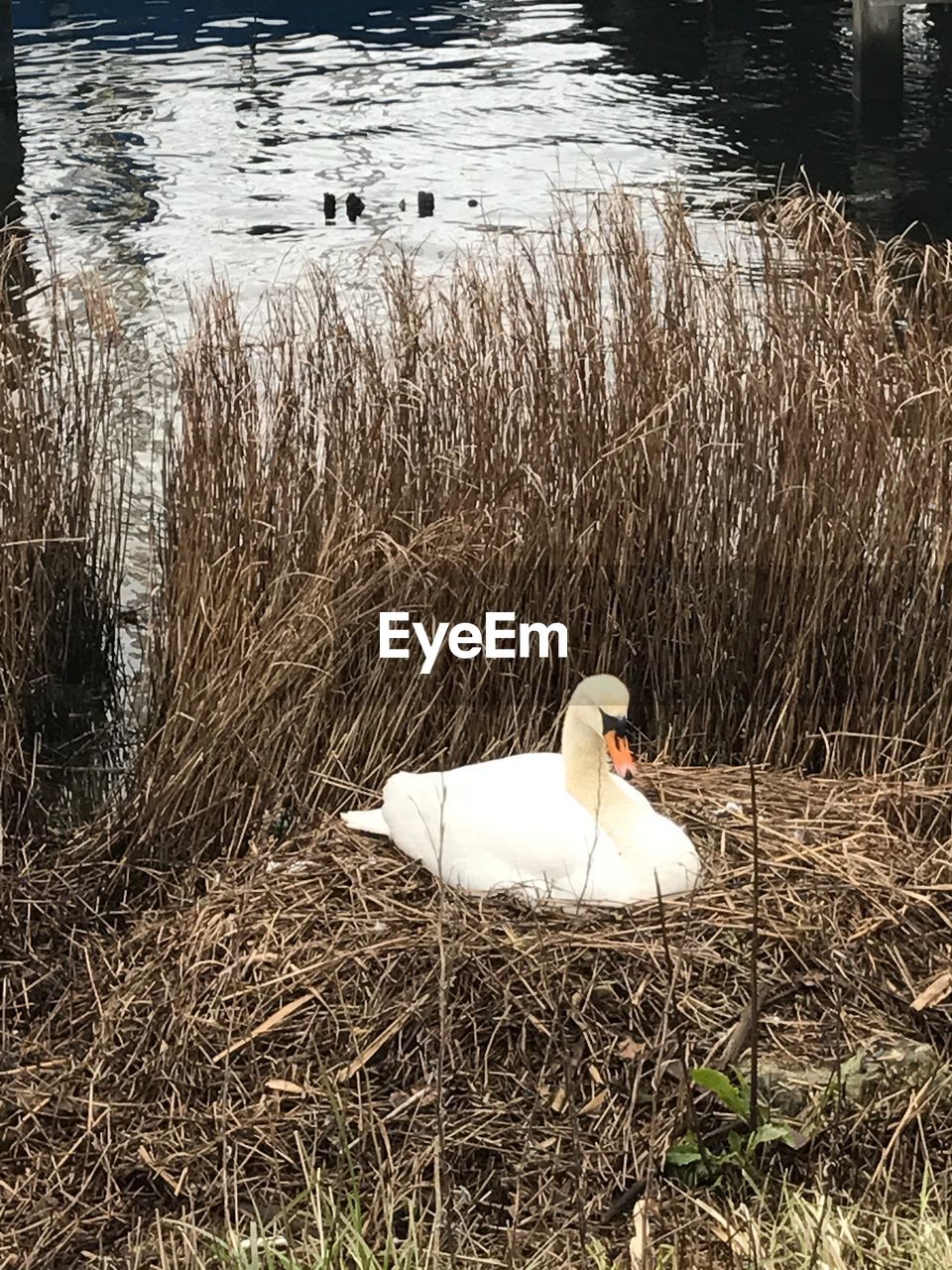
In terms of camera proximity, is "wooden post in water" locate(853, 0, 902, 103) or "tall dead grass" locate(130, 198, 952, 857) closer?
"tall dead grass" locate(130, 198, 952, 857)

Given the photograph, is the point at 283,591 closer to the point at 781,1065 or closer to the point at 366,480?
the point at 366,480

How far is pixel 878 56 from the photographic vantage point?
12.1 m

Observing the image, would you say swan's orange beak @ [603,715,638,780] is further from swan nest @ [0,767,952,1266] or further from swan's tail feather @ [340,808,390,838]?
swan's tail feather @ [340,808,390,838]

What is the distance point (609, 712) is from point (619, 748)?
77 mm

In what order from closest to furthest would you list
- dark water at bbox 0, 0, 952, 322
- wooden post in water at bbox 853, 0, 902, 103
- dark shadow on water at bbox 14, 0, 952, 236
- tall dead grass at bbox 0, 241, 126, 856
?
tall dead grass at bbox 0, 241, 126, 856, dark water at bbox 0, 0, 952, 322, dark shadow on water at bbox 14, 0, 952, 236, wooden post in water at bbox 853, 0, 902, 103

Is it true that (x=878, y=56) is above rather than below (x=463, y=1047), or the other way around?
above

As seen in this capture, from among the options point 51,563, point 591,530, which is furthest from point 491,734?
point 51,563

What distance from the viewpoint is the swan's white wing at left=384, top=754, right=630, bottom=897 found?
10.9 feet

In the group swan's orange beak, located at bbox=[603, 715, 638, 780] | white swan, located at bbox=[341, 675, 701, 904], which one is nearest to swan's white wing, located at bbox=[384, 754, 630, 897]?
white swan, located at bbox=[341, 675, 701, 904]

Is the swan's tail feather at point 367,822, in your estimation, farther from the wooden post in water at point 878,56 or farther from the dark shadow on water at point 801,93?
the wooden post in water at point 878,56

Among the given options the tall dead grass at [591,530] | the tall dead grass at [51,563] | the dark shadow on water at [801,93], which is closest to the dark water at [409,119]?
the dark shadow on water at [801,93]

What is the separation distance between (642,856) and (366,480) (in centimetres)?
132

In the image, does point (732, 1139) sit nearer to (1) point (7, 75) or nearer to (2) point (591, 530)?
(2) point (591, 530)

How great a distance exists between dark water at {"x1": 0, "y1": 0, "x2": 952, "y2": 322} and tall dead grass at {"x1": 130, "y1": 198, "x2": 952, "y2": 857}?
183 inches
